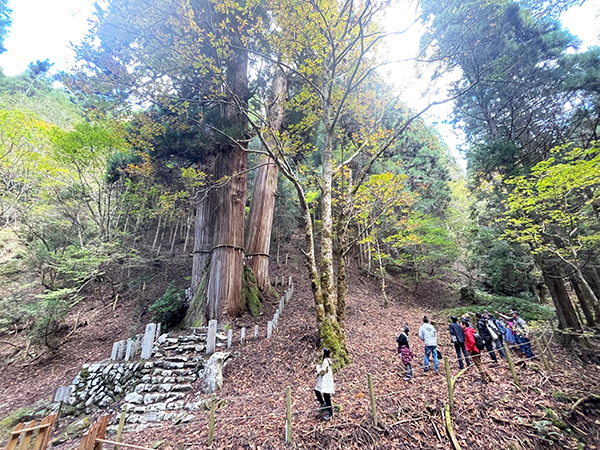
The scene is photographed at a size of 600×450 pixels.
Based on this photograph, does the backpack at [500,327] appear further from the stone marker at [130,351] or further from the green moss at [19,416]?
the green moss at [19,416]

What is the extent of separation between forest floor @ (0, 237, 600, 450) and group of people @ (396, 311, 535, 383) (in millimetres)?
263

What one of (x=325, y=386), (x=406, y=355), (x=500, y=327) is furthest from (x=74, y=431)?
(x=500, y=327)

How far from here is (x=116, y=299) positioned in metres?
13.1

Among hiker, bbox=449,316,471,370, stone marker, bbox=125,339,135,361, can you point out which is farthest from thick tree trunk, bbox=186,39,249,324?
hiker, bbox=449,316,471,370

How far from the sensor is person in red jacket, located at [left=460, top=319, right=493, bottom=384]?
16.7 ft

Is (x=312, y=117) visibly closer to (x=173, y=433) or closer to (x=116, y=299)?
(x=173, y=433)

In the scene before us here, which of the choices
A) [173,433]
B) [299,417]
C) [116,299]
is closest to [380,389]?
[299,417]

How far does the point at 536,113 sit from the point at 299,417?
13009mm

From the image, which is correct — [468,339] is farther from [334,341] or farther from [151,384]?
[151,384]

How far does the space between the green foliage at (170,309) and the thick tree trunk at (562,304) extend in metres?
12.4

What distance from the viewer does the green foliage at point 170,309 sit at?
8656 mm

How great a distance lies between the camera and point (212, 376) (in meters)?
5.57

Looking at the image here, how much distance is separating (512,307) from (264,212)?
38.7 feet

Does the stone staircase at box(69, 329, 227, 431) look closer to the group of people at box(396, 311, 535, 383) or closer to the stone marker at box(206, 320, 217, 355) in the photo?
the stone marker at box(206, 320, 217, 355)
